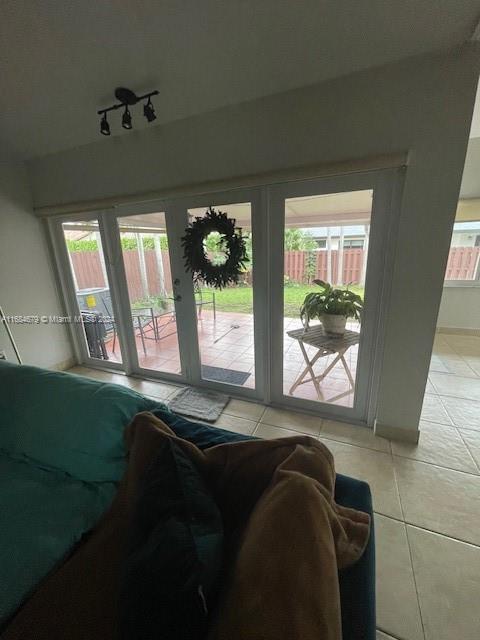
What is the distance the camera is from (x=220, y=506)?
31.9 inches

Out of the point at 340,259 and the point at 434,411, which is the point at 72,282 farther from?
the point at 434,411

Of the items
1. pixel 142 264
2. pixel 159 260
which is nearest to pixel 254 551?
pixel 159 260

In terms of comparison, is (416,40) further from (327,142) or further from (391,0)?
(327,142)

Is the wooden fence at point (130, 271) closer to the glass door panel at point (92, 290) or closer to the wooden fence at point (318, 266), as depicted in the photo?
the glass door panel at point (92, 290)

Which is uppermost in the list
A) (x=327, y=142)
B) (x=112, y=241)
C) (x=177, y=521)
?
(x=327, y=142)

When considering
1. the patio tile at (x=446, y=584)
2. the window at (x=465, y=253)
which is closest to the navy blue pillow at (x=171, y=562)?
the patio tile at (x=446, y=584)

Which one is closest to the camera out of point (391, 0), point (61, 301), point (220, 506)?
point (220, 506)

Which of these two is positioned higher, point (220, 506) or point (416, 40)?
point (416, 40)

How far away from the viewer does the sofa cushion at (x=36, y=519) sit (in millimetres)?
785

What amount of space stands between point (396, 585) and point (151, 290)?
264cm

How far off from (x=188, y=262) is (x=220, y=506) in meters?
1.86

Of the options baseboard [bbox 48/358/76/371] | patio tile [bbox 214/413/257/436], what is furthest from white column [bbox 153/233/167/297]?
baseboard [bbox 48/358/76/371]

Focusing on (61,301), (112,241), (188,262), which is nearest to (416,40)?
(188,262)

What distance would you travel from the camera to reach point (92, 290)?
3057 mm
